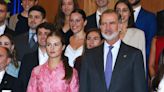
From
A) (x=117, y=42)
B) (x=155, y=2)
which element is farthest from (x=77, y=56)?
(x=155, y=2)

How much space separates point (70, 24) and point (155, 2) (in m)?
1.67

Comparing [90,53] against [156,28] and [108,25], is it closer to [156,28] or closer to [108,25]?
[108,25]

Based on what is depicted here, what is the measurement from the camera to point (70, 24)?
456 centimetres

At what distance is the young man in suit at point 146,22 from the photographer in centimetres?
461

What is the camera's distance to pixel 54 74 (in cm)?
384

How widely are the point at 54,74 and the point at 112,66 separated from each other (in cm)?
47

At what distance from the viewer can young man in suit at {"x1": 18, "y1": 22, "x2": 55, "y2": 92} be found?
412 cm

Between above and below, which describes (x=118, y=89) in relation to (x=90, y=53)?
below

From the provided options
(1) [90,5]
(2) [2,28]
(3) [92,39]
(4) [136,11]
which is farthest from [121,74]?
(1) [90,5]

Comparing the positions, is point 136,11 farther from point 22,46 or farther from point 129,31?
point 22,46

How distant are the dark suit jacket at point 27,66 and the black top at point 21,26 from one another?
0.81m

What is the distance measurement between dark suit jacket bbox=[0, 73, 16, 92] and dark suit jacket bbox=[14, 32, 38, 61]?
421 millimetres

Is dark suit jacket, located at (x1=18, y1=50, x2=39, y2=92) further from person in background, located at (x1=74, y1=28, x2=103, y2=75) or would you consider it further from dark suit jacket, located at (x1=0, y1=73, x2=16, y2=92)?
person in background, located at (x1=74, y1=28, x2=103, y2=75)

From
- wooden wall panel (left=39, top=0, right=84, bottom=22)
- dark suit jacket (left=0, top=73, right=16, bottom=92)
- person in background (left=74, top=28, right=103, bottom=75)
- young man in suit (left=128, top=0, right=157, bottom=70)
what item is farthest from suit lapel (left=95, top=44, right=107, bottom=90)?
wooden wall panel (left=39, top=0, right=84, bottom=22)
